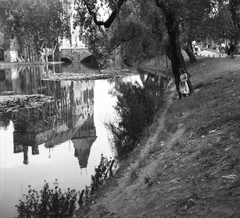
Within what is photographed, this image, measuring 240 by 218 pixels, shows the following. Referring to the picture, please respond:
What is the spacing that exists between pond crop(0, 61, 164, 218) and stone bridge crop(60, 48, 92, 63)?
78.9m

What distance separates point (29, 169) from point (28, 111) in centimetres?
1330

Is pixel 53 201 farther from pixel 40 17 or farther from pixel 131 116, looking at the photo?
Answer: pixel 131 116

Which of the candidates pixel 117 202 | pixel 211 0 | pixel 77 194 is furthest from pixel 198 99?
pixel 117 202

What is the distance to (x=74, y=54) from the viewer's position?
117 meters

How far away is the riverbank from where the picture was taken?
7344mm

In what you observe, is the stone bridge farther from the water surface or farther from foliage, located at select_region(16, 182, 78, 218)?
foliage, located at select_region(16, 182, 78, 218)

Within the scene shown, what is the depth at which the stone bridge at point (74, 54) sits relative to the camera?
115381 mm

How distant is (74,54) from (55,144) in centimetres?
9822

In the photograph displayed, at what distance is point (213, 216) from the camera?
6473 mm

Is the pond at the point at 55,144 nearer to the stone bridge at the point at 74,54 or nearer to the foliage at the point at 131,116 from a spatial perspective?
the foliage at the point at 131,116

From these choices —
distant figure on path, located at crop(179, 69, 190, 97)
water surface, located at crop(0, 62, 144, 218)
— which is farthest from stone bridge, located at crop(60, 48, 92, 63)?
distant figure on path, located at crop(179, 69, 190, 97)

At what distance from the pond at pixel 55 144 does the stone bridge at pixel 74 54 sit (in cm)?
7886

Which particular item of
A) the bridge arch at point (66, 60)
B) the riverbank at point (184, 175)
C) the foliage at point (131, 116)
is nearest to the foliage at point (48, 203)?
the riverbank at point (184, 175)

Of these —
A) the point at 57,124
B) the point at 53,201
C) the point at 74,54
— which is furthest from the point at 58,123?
the point at 74,54
